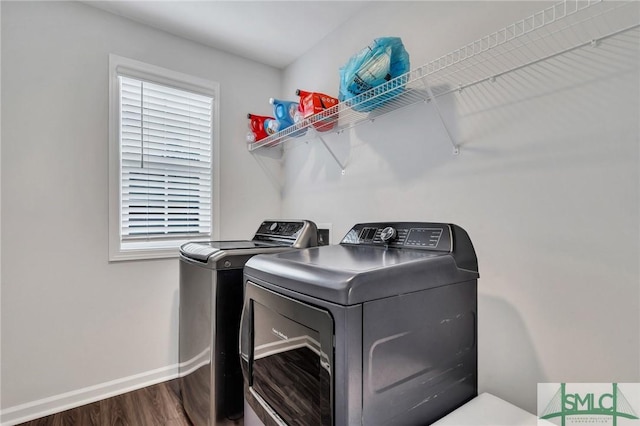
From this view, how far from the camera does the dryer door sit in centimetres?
81

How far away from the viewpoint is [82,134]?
1.95m

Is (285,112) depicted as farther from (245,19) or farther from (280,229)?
(280,229)

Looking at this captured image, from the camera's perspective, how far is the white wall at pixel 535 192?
0.94 metres

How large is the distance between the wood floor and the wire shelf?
6.36ft

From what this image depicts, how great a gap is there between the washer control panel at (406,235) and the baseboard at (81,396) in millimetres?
1781

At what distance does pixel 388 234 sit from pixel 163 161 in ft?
5.87

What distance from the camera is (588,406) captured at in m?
0.97

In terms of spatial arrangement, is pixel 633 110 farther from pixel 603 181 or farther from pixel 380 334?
pixel 380 334

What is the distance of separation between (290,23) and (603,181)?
198 cm

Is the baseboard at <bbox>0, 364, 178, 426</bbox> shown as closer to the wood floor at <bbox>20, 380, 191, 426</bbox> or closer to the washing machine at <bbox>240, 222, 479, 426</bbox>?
the wood floor at <bbox>20, 380, 191, 426</bbox>

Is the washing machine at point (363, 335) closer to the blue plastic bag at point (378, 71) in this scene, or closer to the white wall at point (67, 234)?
the blue plastic bag at point (378, 71)

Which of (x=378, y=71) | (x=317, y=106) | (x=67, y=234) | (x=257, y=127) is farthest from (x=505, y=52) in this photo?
(x=67, y=234)

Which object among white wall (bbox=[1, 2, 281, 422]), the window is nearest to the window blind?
the window

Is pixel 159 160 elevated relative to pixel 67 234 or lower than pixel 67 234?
elevated
